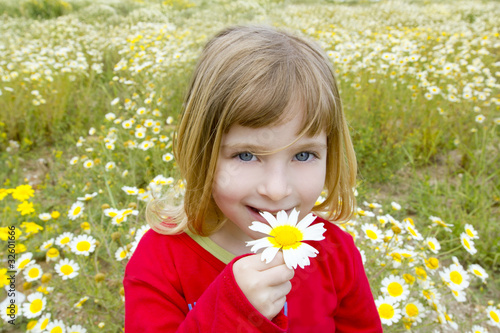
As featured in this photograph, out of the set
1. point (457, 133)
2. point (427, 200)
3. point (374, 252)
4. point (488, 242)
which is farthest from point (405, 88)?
point (374, 252)

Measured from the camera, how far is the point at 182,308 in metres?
0.95

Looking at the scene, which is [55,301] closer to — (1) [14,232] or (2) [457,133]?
(1) [14,232]

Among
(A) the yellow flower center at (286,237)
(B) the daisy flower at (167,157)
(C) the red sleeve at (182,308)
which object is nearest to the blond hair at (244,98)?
(C) the red sleeve at (182,308)

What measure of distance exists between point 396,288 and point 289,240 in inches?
35.2

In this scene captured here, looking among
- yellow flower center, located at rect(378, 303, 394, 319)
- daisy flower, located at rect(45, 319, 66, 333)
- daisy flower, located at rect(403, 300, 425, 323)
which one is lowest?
daisy flower, located at rect(45, 319, 66, 333)

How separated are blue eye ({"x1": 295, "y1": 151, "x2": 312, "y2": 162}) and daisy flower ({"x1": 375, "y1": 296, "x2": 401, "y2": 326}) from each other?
2.33ft

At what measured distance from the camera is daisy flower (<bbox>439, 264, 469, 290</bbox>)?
4.40ft

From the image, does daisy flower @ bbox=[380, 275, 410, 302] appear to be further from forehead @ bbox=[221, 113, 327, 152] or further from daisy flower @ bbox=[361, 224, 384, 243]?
forehead @ bbox=[221, 113, 327, 152]

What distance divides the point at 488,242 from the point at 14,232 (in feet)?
7.42

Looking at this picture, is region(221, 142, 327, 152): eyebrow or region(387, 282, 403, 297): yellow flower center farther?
region(387, 282, 403, 297): yellow flower center

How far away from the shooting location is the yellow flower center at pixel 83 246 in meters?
1.46

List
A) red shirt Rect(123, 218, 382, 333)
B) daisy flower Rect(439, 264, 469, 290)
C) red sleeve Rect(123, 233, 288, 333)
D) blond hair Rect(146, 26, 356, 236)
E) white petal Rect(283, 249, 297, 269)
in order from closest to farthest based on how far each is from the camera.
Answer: white petal Rect(283, 249, 297, 269) → red sleeve Rect(123, 233, 288, 333) → blond hair Rect(146, 26, 356, 236) → red shirt Rect(123, 218, 382, 333) → daisy flower Rect(439, 264, 469, 290)

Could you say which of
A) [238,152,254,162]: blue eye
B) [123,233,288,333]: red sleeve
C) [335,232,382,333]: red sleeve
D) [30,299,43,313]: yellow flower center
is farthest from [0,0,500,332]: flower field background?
[238,152,254,162]: blue eye

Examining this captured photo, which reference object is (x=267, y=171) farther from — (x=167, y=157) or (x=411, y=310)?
(x=167, y=157)
